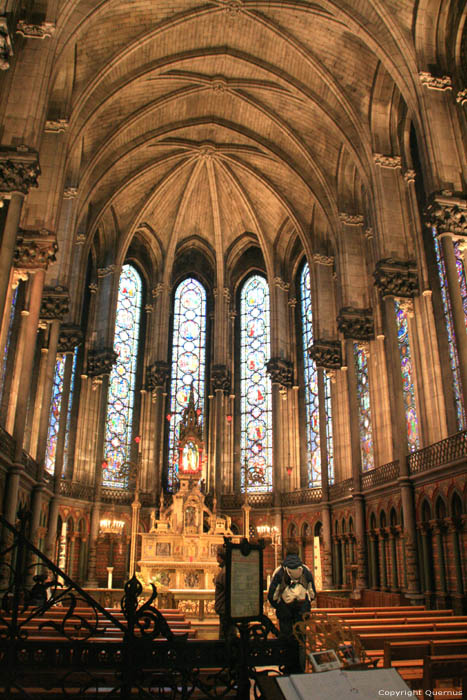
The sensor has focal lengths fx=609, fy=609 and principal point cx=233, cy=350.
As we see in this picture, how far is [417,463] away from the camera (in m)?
16.9

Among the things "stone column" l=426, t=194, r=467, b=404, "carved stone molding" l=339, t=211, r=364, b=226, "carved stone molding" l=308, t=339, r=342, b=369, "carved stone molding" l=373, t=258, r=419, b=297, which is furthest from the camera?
"carved stone molding" l=308, t=339, r=342, b=369

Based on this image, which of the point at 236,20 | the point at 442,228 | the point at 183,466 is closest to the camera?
the point at 442,228

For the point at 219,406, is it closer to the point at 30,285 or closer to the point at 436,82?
the point at 30,285

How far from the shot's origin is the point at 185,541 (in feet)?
70.6

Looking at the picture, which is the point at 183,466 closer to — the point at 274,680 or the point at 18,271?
the point at 18,271

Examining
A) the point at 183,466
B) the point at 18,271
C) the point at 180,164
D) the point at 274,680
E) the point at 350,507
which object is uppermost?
the point at 180,164

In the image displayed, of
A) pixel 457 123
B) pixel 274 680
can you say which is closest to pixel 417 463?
pixel 457 123

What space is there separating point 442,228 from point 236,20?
502 inches

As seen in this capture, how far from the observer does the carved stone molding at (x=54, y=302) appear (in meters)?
20.3

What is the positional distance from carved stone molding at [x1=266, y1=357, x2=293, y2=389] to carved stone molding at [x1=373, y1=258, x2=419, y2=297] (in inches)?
416

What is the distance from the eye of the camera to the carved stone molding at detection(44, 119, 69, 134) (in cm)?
1942

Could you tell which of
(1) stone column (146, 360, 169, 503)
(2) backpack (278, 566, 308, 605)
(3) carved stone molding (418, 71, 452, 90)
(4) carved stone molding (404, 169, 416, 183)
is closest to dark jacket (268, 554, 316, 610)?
(2) backpack (278, 566, 308, 605)

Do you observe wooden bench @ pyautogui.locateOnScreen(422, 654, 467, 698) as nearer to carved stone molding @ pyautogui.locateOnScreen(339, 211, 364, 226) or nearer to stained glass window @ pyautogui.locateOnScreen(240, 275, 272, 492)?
carved stone molding @ pyautogui.locateOnScreen(339, 211, 364, 226)

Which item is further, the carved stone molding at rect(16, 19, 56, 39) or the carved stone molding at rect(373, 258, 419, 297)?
the carved stone molding at rect(373, 258, 419, 297)
